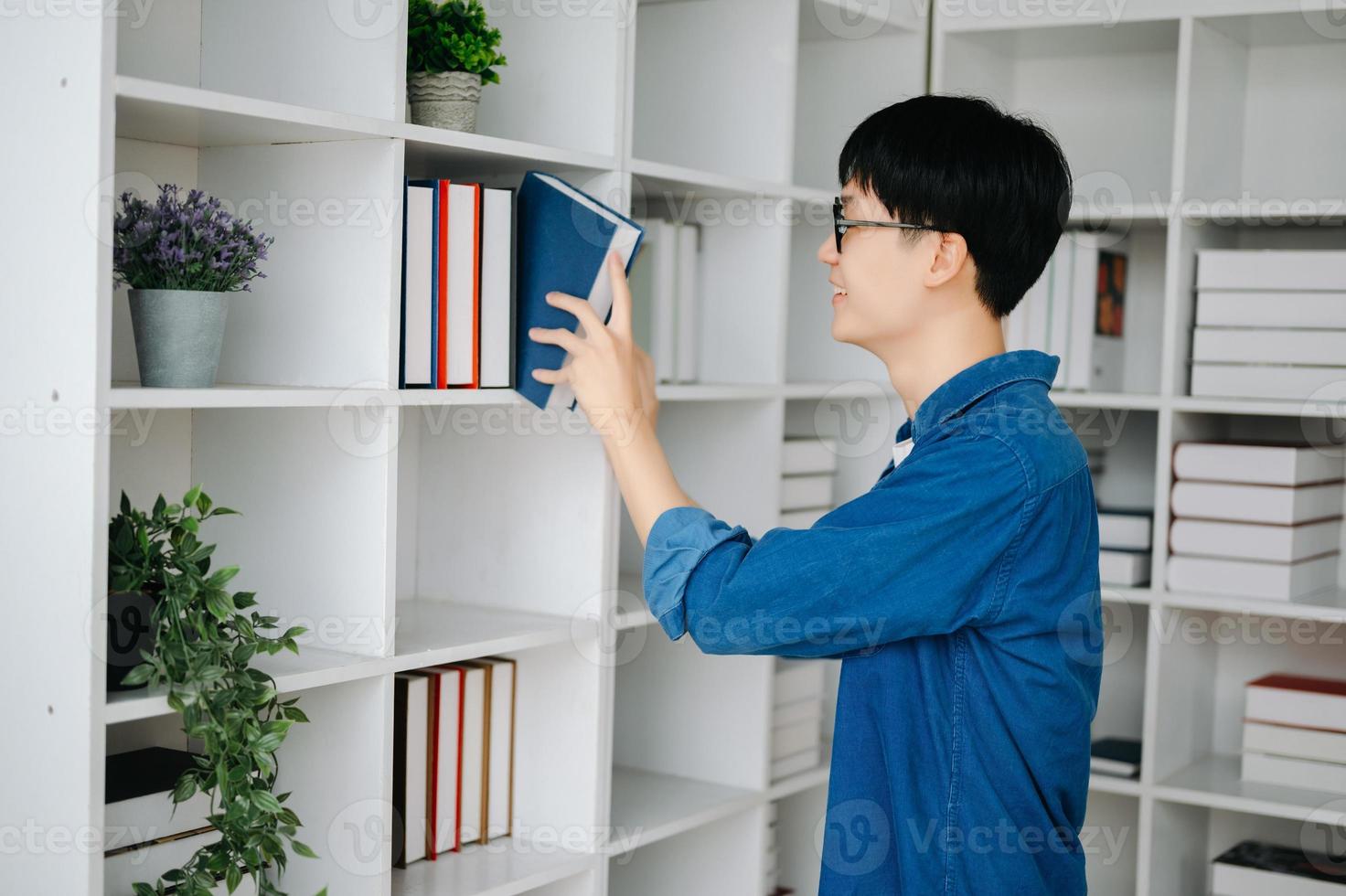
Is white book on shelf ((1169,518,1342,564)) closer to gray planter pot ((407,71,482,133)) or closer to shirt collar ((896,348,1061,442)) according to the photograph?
shirt collar ((896,348,1061,442))

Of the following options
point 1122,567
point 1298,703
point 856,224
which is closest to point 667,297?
point 856,224

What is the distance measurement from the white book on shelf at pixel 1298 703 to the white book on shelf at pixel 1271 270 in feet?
2.40

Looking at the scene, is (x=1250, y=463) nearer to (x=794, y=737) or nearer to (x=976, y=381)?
(x=794, y=737)

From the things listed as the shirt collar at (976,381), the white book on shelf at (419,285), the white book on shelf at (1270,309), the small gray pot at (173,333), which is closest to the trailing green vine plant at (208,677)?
the small gray pot at (173,333)

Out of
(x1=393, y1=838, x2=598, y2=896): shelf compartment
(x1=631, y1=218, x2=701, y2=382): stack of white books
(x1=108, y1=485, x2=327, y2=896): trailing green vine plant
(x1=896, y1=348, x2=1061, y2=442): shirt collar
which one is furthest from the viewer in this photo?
(x1=631, y1=218, x2=701, y2=382): stack of white books

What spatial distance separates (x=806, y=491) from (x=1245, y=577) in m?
0.79

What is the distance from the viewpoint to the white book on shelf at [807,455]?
254 centimetres

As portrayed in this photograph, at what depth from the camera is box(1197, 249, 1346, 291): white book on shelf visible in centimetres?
249

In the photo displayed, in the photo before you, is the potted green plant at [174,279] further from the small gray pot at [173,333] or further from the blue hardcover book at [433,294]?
the blue hardcover book at [433,294]

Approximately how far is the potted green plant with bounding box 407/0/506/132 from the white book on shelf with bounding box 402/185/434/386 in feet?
0.48

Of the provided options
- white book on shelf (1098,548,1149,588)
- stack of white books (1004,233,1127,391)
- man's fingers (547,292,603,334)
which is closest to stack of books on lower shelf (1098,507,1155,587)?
white book on shelf (1098,548,1149,588)

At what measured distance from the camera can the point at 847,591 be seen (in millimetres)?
1455

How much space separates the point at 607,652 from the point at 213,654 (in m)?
0.69

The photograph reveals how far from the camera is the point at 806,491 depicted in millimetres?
2598
